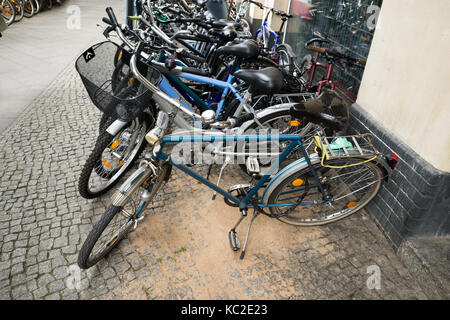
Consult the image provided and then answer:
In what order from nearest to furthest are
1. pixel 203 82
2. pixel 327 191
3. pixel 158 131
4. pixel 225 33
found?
pixel 158 131 → pixel 327 191 → pixel 203 82 → pixel 225 33

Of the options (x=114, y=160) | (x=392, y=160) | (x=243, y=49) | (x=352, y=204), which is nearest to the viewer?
(x=392, y=160)

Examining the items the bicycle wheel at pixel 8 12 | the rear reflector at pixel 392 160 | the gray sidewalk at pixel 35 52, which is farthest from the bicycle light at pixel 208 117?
the bicycle wheel at pixel 8 12

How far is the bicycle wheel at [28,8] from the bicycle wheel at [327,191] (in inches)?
471

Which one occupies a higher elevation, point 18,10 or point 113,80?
point 113,80

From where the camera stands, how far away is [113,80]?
8.95 ft

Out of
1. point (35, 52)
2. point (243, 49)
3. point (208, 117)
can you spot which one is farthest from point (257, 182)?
point (35, 52)

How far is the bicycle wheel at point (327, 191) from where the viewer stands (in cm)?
263

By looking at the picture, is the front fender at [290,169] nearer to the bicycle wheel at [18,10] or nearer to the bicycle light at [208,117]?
the bicycle light at [208,117]

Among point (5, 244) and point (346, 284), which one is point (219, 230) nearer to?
point (346, 284)

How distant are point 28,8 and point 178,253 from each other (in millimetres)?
12220

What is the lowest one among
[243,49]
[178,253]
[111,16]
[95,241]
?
[178,253]

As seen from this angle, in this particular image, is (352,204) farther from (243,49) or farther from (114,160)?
(114,160)
